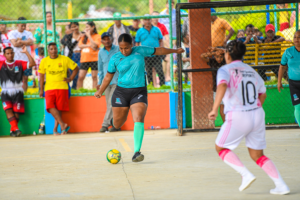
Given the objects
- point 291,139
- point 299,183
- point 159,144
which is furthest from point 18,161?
point 291,139

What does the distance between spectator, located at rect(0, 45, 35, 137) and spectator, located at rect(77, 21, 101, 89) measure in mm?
1781

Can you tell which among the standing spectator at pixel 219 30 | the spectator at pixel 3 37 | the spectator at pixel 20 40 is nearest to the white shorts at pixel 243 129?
the standing spectator at pixel 219 30

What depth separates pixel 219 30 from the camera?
405 inches

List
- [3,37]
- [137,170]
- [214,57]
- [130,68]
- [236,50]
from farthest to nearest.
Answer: [3,37]
[214,57]
[130,68]
[137,170]
[236,50]

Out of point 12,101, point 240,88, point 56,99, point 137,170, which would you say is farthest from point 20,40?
point 240,88

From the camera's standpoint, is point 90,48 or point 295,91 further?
point 90,48

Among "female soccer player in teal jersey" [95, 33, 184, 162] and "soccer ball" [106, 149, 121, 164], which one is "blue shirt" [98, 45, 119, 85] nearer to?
"female soccer player in teal jersey" [95, 33, 184, 162]

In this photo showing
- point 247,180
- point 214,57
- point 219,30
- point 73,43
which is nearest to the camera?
point 247,180

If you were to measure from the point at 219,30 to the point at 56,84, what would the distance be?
438 cm

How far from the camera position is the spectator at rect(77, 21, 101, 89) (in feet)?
36.0

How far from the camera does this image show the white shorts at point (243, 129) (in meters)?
4.17

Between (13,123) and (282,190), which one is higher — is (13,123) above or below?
above

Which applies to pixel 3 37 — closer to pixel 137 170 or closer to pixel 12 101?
pixel 12 101

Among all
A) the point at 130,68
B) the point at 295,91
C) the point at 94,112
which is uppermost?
the point at 130,68
